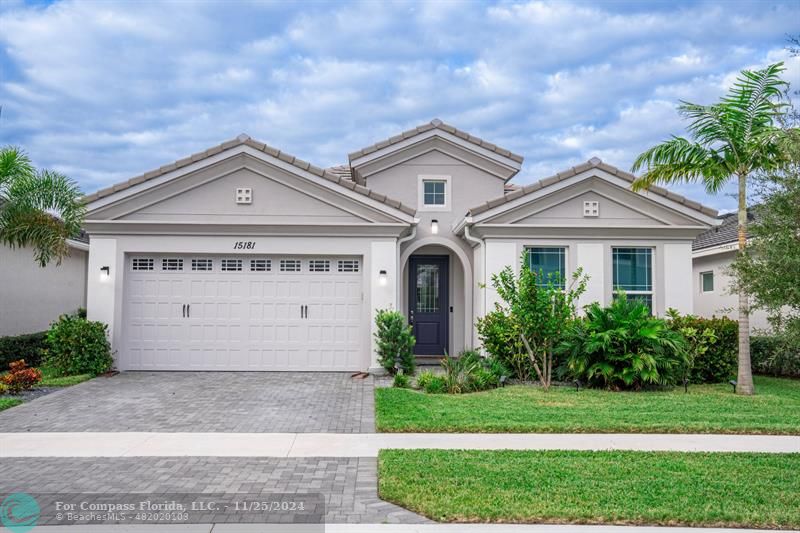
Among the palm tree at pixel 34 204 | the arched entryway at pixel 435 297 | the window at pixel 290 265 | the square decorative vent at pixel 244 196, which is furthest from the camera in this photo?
the arched entryway at pixel 435 297

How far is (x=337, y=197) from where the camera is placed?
13.1 metres

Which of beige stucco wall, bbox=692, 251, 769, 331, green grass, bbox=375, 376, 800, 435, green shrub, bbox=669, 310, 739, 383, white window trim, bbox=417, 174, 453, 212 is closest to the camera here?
green grass, bbox=375, 376, 800, 435

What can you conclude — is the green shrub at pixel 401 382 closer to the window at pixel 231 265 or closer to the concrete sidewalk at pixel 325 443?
the concrete sidewalk at pixel 325 443

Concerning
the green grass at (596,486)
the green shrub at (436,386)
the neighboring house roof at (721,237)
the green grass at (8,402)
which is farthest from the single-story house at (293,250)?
the green grass at (596,486)

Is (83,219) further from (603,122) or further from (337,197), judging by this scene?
(603,122)

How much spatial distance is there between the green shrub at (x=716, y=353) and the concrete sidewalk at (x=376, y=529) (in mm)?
7987

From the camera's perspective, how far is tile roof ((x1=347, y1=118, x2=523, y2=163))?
1527 cm

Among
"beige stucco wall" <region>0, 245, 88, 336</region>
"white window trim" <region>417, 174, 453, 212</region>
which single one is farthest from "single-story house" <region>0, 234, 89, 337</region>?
"white window trim" <region>417, 174, 453, 212</region>

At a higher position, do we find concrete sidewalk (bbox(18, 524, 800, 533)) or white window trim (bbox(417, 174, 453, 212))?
white window trim (bbox(417, 174, 453, 212))

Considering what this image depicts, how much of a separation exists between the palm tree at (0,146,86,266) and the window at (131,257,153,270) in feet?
4.64

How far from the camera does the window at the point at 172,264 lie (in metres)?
13.2

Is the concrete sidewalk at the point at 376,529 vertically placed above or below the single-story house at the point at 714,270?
below

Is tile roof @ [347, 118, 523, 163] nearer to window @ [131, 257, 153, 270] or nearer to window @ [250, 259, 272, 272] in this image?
window @ [250, 259, 272, 272]

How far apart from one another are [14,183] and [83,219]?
1408mm
